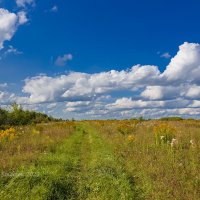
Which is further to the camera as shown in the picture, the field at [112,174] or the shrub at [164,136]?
the shrub at [164,136]

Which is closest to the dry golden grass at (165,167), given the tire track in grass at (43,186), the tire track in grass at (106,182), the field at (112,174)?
the field at (112,174)

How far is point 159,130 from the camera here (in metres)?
16.9

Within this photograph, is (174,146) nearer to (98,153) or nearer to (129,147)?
(129,147)

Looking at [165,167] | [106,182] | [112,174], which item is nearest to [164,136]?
[165,167]

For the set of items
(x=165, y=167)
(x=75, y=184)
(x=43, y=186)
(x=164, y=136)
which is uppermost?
(x=164, y=136)

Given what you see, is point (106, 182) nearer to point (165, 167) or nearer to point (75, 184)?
point (75, 184)

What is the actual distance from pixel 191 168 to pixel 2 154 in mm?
8045

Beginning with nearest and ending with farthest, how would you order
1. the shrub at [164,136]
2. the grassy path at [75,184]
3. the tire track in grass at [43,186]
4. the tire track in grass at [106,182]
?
the tire track in grass at [43,186] < the grassy path at [75,184] < the tire track in grass at [106,182] < the shrub at [164,136]

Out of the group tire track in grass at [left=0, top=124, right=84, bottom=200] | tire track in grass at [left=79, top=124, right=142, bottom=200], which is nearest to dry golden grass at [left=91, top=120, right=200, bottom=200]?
tire track in grass at [left=79, top=124, right=142, bottom=200]

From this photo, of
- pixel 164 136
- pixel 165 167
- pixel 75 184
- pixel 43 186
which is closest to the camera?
pixel 43 186

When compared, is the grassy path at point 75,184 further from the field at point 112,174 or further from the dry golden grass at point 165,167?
the dry golden grass at point 165,167

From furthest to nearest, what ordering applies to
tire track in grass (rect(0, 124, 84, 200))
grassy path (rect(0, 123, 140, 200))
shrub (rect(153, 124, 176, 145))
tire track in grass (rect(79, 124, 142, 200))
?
1. shrub (rect(153, 124, 176, 145))
2. tire track in grass (rect(79, 124, 142, 200))
3. grassy path (rect(0, 123, 140, 200))
4. tire track in grass (rect(0, 124, 84, 200))

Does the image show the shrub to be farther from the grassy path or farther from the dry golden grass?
the grassy path

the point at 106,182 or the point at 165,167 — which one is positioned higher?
the point at 165,167
